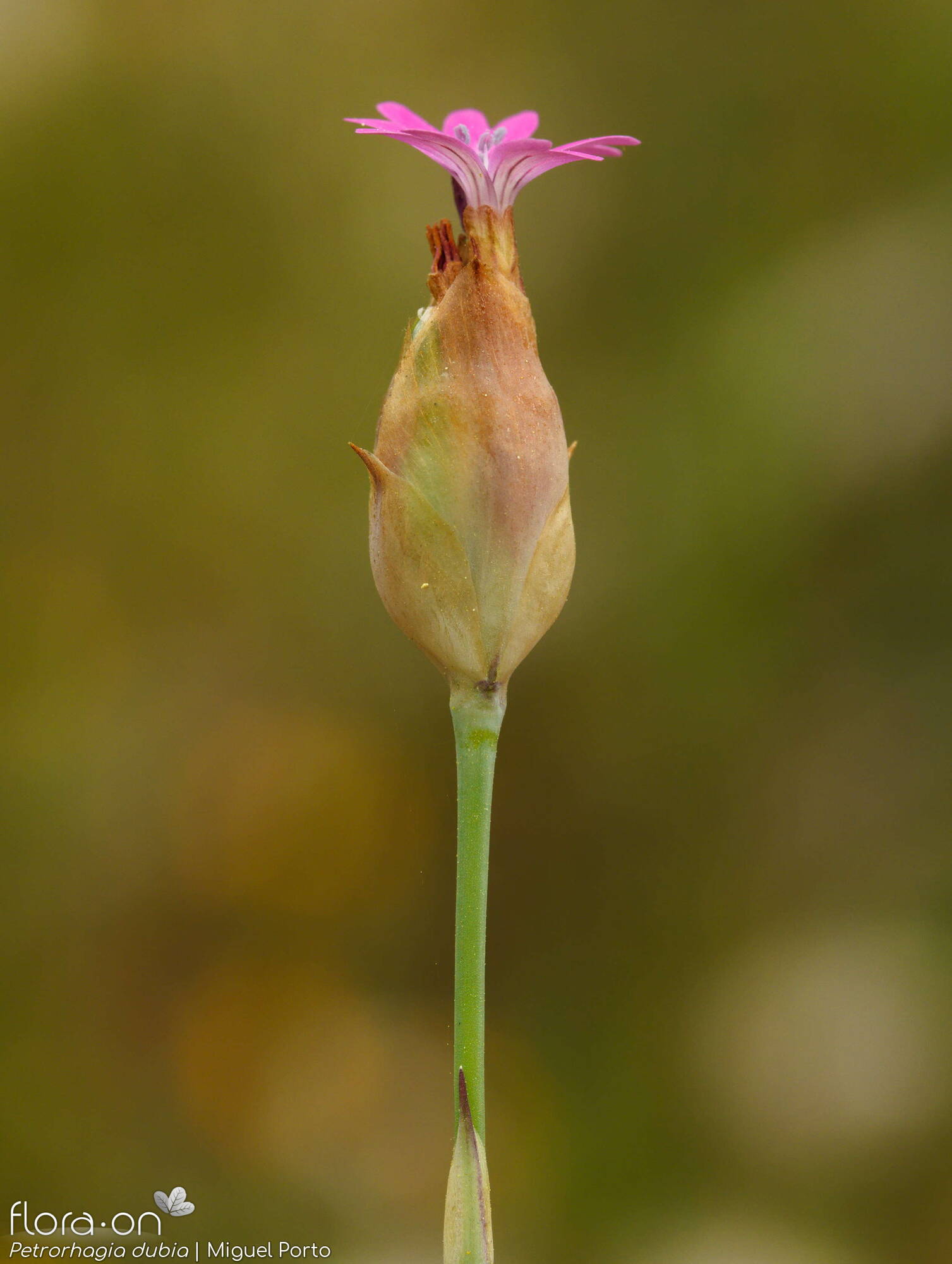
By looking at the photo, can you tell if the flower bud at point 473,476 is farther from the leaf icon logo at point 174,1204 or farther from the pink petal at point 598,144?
the leaf icon logo at point 174,1204

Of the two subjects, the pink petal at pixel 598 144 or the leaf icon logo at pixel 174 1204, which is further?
the leaf icon logo at pixel 174 1204

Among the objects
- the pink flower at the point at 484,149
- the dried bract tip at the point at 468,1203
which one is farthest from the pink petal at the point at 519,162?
the dried bract tip at the point at 468,1203

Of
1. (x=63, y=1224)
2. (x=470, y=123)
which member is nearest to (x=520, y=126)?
(x=470, y=123)

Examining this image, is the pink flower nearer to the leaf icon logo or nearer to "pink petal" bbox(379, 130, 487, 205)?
"pink petal" bbox(379, 130, 487, 205)

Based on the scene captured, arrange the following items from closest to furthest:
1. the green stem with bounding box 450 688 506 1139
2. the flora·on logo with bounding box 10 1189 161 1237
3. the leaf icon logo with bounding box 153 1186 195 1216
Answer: the green stem with bounding box 450 688 506 1139 < the leaf icon logo with bounding box 153 1186 195 1216 < the flora·on logo with bounding box 10 1189 161 1237

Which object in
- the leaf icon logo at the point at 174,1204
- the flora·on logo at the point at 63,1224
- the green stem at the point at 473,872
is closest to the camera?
the green stem at the point at 473,872

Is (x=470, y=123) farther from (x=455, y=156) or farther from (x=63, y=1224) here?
(x=63, y=1224)

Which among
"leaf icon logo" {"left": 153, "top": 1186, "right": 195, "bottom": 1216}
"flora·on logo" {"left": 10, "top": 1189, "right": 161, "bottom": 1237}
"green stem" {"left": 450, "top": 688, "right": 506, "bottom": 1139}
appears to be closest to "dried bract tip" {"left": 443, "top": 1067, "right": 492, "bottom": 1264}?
"green stem" {"left": 450, "top": 688, "right": 506, "bottom": 1139}

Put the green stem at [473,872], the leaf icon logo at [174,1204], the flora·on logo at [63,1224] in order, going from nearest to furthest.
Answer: the green stem at [473,872] < the leaf icon logo at [174,1204] < the flora·on logo at [63,1224]
